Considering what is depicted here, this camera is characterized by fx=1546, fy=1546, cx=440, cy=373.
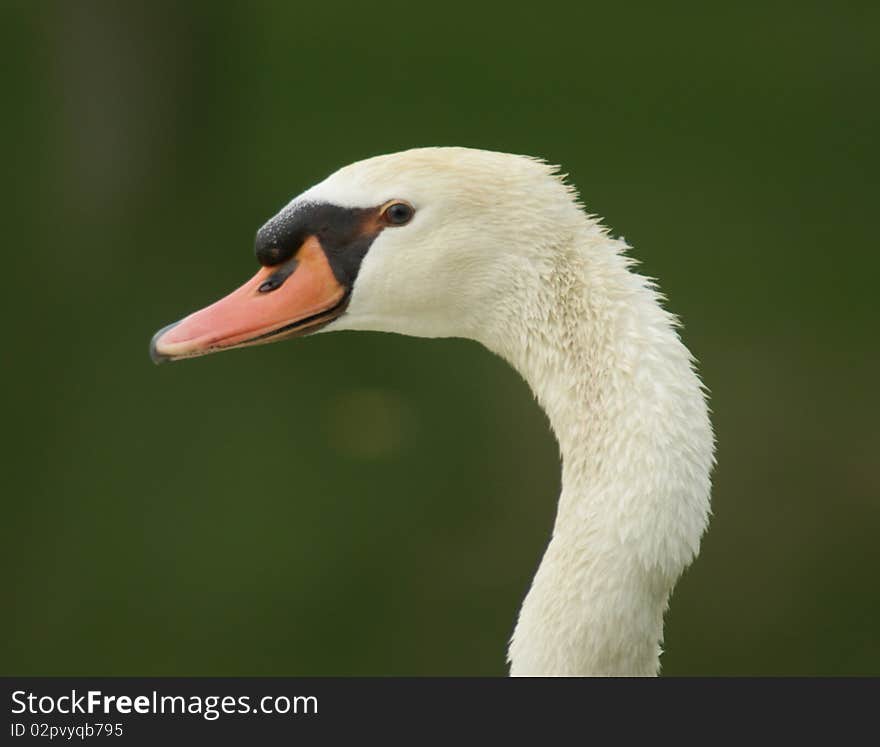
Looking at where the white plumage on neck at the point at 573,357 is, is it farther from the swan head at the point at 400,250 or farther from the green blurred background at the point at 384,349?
the green blurred background at the point at 384,349

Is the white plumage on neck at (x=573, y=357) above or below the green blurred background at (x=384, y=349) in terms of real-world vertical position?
below

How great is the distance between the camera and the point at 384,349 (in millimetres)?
6090

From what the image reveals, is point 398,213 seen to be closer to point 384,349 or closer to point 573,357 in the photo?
point 573,357

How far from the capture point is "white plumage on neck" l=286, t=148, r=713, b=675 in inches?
85.6

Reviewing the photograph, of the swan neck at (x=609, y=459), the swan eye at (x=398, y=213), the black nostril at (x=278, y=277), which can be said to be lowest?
the swan neck at (x=609, y=459)

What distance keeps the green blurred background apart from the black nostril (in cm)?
259

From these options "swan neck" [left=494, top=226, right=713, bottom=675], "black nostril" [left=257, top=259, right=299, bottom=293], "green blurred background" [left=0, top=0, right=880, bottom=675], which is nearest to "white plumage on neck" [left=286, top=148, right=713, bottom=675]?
"swan neck" [left=494, top=226, right=713, bottom=675]

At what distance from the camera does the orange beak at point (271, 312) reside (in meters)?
2.49

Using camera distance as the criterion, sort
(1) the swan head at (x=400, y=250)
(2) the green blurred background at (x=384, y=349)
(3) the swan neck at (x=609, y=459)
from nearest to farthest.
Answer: (3) the swan neck at (x=609, y=459), (1) the swan head at (x=400, y=250), (2) the green blurred background at (x=384, y=349)

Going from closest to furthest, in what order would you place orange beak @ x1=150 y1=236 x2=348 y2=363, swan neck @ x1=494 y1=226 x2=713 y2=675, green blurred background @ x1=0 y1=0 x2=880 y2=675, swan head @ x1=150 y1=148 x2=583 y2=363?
1. swan neck @ x1=494 y1=226 x2=713 y2=675
2. swan head @ x1=150 y1=148 x2=583 y2=363
3. orange beak @ x1=150 y1=236 x2=348 y2=363
4. green blurred background @ x1=0 y1=0 x2=880 y2=675

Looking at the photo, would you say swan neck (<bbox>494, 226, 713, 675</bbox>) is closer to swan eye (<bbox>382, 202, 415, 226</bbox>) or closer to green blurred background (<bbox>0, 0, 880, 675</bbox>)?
swan eye (<bbox>382, 202, 415, 226</bbox>)

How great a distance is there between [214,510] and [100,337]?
1.27 meters

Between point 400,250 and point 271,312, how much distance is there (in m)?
0.24

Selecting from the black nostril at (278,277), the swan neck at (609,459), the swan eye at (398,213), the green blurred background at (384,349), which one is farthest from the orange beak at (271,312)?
the green blurred background at (384,349)
